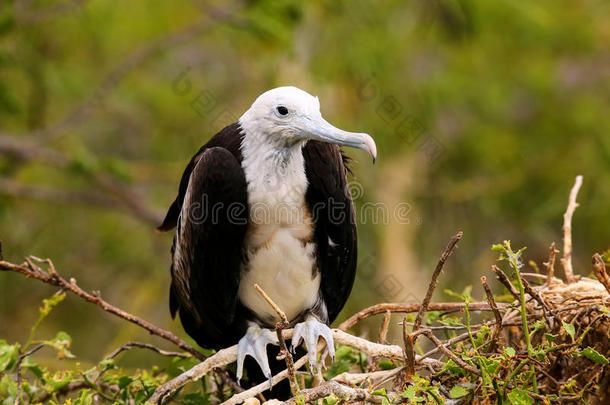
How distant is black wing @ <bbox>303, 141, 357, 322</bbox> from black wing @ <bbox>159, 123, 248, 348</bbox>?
300mm

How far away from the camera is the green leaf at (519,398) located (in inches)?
104

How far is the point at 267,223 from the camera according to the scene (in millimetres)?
3518

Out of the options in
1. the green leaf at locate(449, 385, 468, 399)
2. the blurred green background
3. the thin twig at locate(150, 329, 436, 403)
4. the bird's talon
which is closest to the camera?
the green leaf at locate(449, 385, 468, 399)

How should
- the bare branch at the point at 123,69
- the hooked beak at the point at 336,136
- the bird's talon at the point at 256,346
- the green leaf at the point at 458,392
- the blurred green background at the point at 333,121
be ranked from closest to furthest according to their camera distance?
the green leaf at the point at 458,392, the hooked beak at the point at 336,136, the bird's talon at the point at 256,346, the bare branch at the point at 123,69, the blurred green background at the point at 333,121

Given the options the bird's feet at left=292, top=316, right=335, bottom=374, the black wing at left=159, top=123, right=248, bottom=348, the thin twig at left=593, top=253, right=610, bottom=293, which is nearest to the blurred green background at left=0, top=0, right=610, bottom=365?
the black wing at left=159, top=123, right=248, bottom=348

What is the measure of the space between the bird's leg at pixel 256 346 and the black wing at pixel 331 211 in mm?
347

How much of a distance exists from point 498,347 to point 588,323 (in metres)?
0.31

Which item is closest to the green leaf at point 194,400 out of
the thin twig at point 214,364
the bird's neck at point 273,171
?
the thin twig at point 214,364

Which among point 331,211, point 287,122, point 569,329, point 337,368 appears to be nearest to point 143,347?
point 337,368

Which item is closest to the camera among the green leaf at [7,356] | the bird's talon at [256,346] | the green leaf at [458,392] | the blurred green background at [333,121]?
the green leaf at [458,392]

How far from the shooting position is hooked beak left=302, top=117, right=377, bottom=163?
3262 millimetres

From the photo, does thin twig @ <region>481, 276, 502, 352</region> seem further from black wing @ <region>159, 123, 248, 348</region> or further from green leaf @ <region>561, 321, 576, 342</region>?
black wing @ <region>159, 123, 248, 348</region>

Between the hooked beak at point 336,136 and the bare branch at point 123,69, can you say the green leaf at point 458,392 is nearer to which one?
the hooked beak at point 336,136

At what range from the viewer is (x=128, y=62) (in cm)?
678
